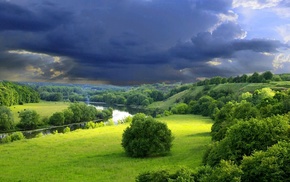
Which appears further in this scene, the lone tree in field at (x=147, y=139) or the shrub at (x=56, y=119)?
the shrub at (x=56, y=119)

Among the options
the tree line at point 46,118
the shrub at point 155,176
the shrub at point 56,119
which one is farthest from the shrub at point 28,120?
the shrub at point 155,176

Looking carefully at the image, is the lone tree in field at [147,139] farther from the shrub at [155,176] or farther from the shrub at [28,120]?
the shrub at [28,120]

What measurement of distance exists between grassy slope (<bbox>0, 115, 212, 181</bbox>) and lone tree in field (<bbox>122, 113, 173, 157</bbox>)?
2.34 meters

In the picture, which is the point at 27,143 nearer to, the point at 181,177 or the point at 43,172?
the point at 43,172

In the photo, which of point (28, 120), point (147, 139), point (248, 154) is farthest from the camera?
point (28, 120)

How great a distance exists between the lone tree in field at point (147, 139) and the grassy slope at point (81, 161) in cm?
234

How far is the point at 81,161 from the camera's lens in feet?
201

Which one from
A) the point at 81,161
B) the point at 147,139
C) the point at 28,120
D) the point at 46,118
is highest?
the point at 46,118

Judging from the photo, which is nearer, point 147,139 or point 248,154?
point 248,154

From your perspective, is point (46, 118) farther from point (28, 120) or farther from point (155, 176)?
point (155, 176)

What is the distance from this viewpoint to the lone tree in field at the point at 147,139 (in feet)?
213

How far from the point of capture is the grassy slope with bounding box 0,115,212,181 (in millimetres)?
49781

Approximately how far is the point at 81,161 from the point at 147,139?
14.2 m

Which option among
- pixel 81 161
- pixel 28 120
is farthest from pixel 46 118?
pixel 81 161
